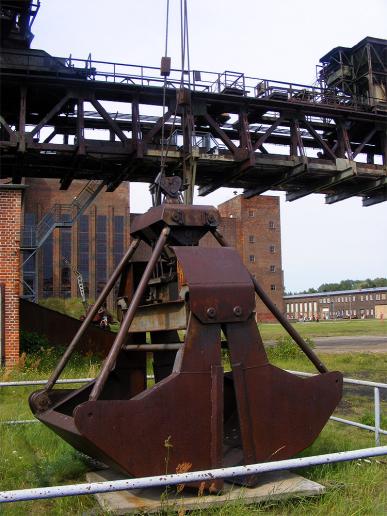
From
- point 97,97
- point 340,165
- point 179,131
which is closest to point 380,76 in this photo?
point 340,165

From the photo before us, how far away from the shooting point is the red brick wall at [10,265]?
13695 millimetres

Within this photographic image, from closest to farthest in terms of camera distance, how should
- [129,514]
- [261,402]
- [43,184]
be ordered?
[129,514], [261,402], [43,184]

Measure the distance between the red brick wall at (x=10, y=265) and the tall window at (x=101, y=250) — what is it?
44.9 m

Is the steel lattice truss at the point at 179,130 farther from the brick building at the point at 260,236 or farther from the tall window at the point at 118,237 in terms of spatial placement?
the brick building at the point at 260,236

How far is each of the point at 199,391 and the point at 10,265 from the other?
10687mm

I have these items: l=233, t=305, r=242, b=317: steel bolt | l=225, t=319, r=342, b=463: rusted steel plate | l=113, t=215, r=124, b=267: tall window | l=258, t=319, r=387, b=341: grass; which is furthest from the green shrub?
l=113, t=215, r=124, b=267: tall window

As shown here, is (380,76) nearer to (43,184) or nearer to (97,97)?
(97,97)

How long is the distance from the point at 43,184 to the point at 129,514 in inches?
2225

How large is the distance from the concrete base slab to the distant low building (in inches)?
3951

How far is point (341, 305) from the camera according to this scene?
115375 mm

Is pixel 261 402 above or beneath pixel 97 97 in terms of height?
beneath

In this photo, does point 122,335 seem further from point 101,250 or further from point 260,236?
point 260,236

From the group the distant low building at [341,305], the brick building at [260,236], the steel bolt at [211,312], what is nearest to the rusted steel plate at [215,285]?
the steel bolt at [211,312]

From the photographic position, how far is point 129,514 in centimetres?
385
